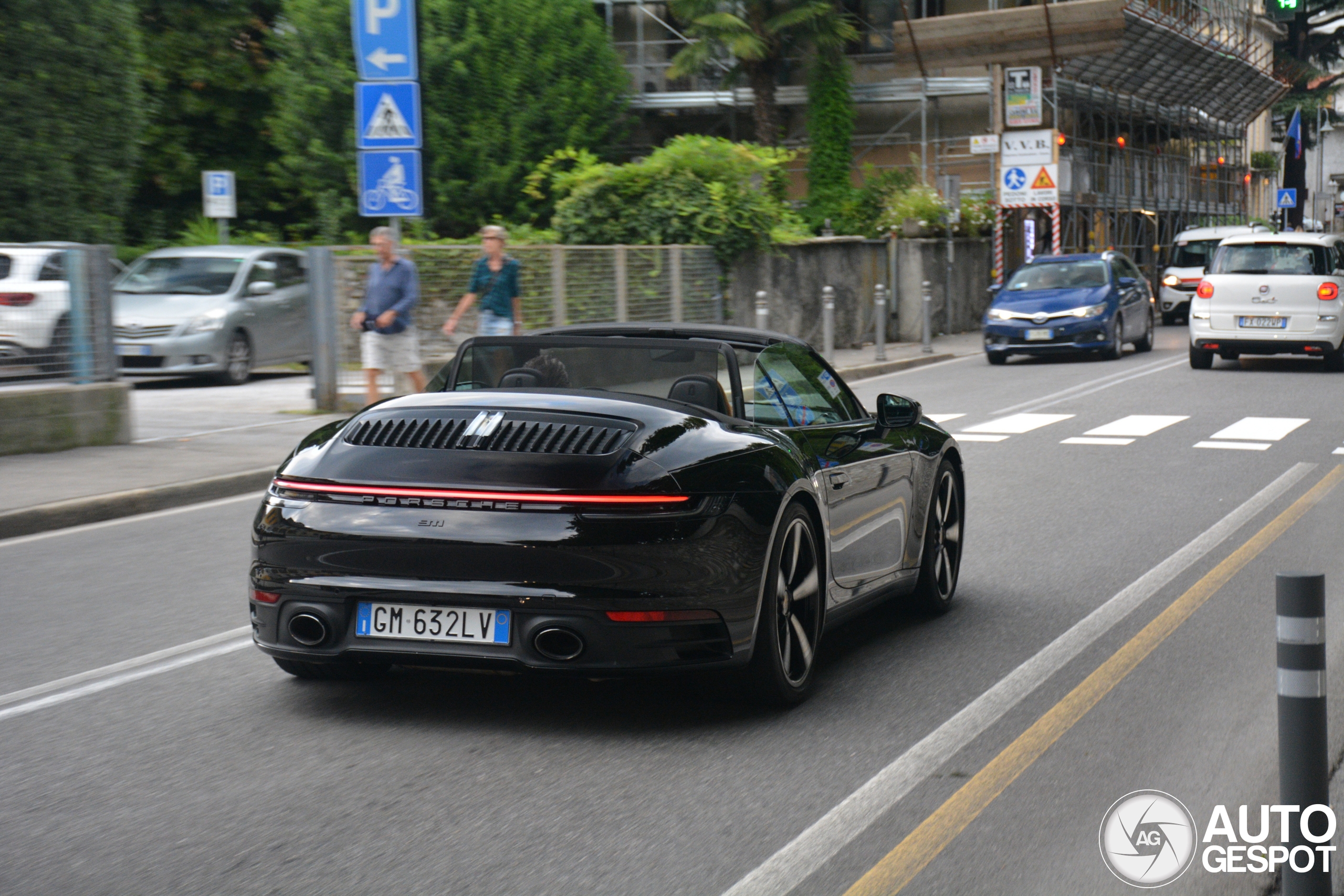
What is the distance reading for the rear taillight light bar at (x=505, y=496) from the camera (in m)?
4.82

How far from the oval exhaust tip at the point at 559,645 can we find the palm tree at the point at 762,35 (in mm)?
35358

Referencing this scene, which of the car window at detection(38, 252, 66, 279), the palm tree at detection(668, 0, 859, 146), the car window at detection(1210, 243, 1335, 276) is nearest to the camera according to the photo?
the car window at detection(38, 252, 66, 279)

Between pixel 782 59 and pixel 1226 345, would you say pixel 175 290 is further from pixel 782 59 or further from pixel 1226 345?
pixel 782 59

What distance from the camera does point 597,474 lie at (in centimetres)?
486

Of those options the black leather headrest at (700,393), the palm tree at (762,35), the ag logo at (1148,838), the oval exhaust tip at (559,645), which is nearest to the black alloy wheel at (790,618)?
the black leather headrest at (700,393)

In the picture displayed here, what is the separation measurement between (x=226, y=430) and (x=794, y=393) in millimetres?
9743

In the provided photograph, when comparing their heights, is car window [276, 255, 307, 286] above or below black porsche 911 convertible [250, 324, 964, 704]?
above

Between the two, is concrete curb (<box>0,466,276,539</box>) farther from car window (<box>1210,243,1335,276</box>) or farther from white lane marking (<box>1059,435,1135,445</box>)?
car window (<box>1210,243,1335,276</box>)

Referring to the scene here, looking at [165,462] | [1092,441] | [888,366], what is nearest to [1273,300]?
[888,366]

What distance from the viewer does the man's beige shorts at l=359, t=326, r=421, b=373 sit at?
50.2 feet

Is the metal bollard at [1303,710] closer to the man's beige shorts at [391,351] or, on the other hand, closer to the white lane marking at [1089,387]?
the man's beige shorts at [391,351]

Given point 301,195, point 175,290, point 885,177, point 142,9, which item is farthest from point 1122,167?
point 175,290

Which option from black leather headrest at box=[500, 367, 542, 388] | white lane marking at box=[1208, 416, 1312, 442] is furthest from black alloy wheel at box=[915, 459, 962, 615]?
white lane marking at box=[1208, 416, 1312, 442]
